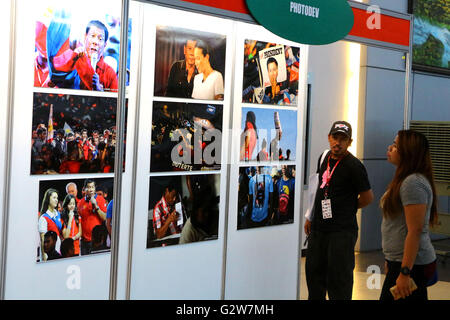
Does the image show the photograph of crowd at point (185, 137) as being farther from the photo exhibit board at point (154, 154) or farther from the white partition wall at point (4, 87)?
the white partition wall at point (4, 87)

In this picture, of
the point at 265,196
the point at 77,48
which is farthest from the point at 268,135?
the point at 77,48

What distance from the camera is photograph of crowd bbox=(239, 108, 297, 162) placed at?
3949 mm

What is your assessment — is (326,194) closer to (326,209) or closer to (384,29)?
(326,209)

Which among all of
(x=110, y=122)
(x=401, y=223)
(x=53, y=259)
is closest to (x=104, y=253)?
(x=53, y=259)

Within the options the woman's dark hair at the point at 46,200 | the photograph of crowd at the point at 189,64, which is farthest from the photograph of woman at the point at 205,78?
the woman's dark hair at the point at 46,200

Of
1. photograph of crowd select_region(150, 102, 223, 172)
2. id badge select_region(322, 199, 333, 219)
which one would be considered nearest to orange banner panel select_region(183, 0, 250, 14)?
photograph of crowd select_region(150, 102, 223, 172)

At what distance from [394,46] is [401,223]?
1.64 meters

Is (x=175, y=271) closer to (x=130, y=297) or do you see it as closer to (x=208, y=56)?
(x=130, y=297)

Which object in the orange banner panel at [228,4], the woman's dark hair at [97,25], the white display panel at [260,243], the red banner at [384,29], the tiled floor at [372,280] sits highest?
the red banner at [384,29]

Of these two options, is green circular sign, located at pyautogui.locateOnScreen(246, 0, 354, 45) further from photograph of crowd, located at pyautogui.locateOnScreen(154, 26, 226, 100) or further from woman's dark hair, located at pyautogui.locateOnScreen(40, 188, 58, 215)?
woman's dark hair, located at pyautogui.locateOnScreen(40, 188, 58, 215)

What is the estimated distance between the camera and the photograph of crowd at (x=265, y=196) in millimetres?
3986

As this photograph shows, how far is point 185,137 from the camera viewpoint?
3.65 m

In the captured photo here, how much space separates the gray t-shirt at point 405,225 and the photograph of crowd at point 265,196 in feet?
3.61
